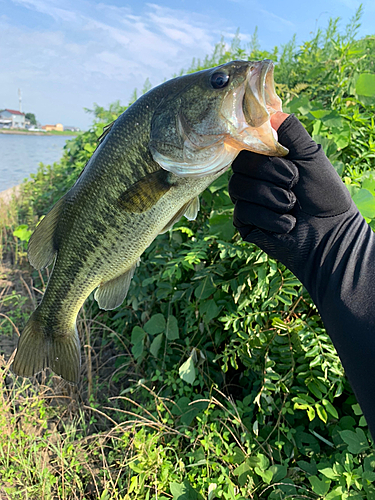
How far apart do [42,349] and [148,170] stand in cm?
116

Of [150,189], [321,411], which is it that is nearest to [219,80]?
[150,189]

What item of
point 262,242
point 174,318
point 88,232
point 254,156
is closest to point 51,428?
point 174,318

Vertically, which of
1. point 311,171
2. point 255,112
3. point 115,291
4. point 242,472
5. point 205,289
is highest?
point 255,112

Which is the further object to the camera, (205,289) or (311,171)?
(205,289)

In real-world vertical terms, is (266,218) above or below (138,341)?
above

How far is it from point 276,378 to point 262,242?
45.1 inches

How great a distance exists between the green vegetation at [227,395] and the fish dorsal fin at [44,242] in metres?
1.09

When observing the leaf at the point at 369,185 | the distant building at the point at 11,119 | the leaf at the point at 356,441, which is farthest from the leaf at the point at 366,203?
the distant building at the point at 11,119

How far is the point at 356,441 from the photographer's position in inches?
81.0

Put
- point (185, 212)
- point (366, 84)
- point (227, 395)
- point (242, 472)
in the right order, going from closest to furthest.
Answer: point (185, 212) < point (242, 472) < point (366, 84) < point (227, 395)

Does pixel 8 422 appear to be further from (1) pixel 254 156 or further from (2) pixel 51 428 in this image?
(1) pixel 254 156

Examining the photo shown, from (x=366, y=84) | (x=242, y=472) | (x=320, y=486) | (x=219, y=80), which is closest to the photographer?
(x=219, y=80)

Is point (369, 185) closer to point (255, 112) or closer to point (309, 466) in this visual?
point (255, 112)

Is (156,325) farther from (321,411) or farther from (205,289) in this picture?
(321,411)
